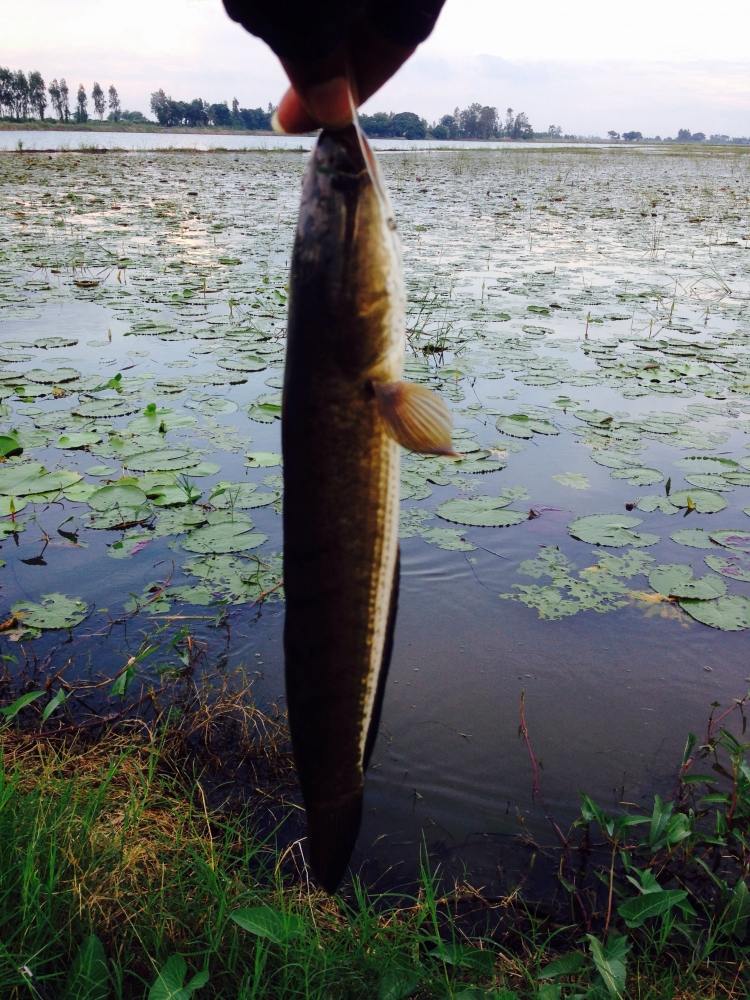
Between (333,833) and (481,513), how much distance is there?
11.0 ft

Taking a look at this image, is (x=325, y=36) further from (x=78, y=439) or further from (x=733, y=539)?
(x=78, y=439)

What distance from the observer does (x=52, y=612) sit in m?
3.45

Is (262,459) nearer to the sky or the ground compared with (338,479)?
nearer to the ground

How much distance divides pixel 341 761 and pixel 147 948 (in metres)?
1.29

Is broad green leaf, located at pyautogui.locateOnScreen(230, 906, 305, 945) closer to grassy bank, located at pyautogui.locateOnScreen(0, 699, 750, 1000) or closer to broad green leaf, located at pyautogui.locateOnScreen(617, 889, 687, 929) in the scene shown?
grassy bank, located at pyautogui.locateOnScreen(0, 699, 750, 1000)

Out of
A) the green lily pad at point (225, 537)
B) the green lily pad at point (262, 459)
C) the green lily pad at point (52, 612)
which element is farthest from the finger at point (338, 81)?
the green lily pad at point (262, 459)

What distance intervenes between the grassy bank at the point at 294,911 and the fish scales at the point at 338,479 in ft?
3.55

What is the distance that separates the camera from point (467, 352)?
277 inches

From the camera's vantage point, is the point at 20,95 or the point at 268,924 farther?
the point at 20,95

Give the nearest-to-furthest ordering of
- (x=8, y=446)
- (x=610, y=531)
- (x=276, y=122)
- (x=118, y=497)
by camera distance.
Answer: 1. (x=276, y=122)
2. (x=610, y=531)
3. (x=118, y=497)
4. (x=8, y=446)

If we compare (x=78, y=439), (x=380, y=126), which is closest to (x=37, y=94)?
(x=380, y=126)

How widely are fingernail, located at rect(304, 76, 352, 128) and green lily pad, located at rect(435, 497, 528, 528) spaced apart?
11.1 feet

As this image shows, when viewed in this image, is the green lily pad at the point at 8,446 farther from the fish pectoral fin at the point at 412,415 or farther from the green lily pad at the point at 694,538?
Result: the fish pectoral fin at the point at 412,415

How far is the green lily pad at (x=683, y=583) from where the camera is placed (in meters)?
3.62
